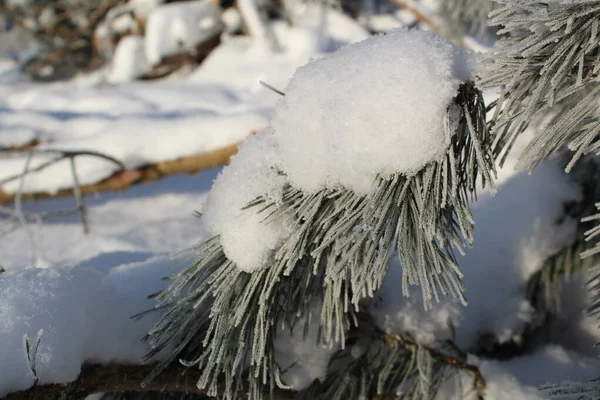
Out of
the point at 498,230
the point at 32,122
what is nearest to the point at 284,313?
the point at 498,230

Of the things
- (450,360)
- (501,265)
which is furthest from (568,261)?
(450,360)

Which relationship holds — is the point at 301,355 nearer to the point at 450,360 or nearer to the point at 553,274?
the point at 450,360

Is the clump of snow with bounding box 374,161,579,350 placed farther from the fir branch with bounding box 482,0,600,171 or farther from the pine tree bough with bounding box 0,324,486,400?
the fir branch with bounding box 482,0,600,171

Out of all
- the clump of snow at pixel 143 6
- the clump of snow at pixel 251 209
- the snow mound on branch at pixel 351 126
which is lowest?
the clump of snow at pixel 143 6

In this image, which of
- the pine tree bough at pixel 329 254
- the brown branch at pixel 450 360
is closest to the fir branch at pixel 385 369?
the brown branch at pixel 450 360

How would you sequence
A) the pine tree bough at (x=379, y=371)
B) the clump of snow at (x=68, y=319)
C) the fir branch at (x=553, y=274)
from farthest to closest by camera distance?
the fir branch at (x=553, y=274), the pine tree bough at (x=379, y=371), the clump of snow at (x=68, y=319)

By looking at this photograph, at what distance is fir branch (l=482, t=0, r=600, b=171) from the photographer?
560mm

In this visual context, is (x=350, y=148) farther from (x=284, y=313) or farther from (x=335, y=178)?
(x=284, y=313)

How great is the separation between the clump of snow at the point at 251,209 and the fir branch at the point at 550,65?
303mm

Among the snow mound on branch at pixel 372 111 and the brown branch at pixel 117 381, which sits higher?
the snow mound on branch at pixel 372 111

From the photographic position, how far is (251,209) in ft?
2.35

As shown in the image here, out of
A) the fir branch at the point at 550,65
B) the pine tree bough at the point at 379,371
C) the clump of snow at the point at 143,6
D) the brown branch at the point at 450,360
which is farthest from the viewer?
the clump of snow at the point at 143,6

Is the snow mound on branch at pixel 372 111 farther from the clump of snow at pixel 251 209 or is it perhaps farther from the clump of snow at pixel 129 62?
the clump of snow at pixel 129 62

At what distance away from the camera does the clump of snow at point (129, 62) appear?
4215 millimetres
